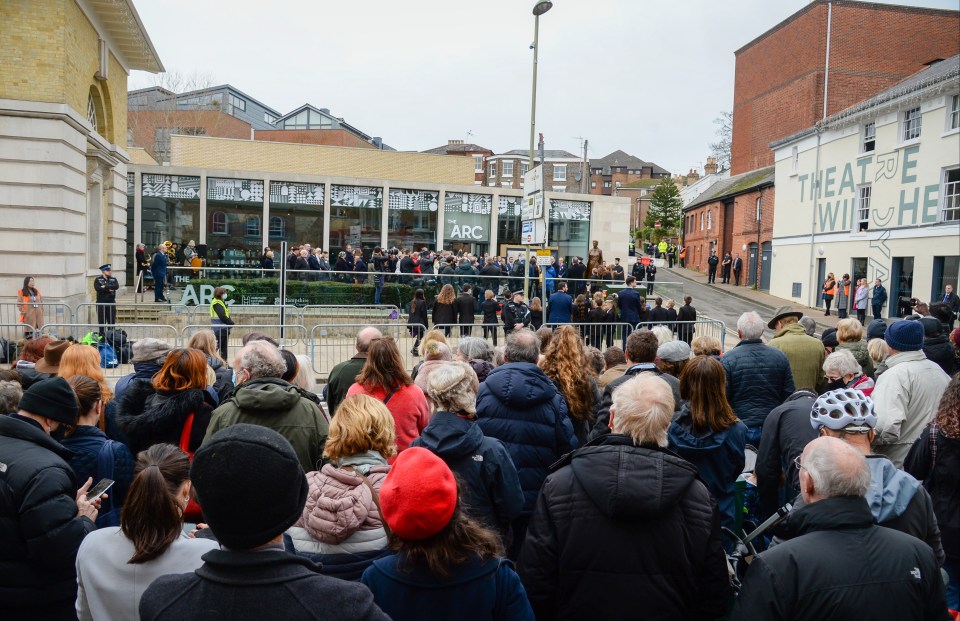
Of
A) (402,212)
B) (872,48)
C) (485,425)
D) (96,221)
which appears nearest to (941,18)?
(872,48)

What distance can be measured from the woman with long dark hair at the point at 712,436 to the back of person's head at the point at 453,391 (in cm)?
→ 135

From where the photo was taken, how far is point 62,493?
3.20 m

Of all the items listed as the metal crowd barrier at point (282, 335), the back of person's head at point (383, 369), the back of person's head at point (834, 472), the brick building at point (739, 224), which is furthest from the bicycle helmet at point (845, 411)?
the brick building at point (739, 224)

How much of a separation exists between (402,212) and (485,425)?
31.8m

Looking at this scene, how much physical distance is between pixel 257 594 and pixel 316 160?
38.2 m

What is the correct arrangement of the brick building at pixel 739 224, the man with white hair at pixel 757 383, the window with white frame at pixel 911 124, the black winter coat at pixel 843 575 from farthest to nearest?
1. the brick building at pixel 739 224
2. the window with white frame at pixel 911 124
3. the man with white hair at pixel 757 383
4. the black winter coat at pixel 843 575

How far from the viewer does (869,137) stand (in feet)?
95.7

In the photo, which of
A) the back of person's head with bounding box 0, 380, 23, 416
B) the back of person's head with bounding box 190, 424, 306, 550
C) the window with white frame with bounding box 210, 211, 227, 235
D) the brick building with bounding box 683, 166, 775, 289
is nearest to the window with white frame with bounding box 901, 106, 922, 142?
the brick building with bounding box 683, 166, 775, 289

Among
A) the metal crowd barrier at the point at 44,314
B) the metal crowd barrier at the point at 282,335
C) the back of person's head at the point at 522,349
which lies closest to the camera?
the back of person's head at the point at 522,349

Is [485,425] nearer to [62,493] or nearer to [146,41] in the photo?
[62,493]

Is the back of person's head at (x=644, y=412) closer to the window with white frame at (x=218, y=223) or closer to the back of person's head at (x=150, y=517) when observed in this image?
the back of person's head at (x=150, y=517)

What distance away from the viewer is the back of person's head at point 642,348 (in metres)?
6.25

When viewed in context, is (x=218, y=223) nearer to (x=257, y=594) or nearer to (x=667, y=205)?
(x=257, y=594)

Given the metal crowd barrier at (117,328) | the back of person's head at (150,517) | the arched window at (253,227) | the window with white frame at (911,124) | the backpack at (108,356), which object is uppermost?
the window with white frame at (911,124)
